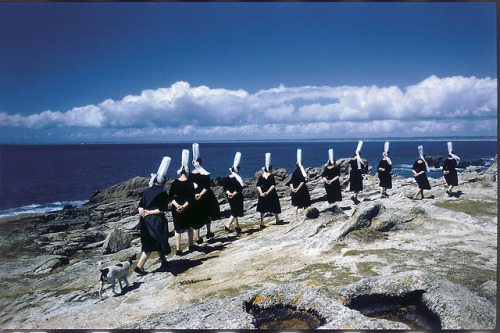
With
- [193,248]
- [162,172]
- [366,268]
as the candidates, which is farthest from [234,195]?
[366,268]

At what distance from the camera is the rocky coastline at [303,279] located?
14.8 ft

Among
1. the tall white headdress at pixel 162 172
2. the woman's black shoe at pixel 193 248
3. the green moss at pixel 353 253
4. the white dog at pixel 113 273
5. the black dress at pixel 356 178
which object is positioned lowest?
the woman's black shoe at pixel 193 248

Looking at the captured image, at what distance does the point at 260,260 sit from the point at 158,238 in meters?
2.30

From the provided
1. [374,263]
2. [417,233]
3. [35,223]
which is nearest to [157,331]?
[374,263]

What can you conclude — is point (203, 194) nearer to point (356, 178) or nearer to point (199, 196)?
point (199, 196)

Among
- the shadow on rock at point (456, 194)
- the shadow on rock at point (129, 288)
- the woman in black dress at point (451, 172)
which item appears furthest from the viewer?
the woman in black dress at point (451, 172)

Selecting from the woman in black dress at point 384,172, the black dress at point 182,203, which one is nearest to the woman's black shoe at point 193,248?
the black dress at point 182,203

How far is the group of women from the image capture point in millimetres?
6520

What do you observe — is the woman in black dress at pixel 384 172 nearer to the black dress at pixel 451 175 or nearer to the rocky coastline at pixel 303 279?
the black dress at pixel 451 175

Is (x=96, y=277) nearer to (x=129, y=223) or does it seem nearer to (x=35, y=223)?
(x=129, y=223)

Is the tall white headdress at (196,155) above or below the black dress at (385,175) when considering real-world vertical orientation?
above

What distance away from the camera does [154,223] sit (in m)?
6.55

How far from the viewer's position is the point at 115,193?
20.4m

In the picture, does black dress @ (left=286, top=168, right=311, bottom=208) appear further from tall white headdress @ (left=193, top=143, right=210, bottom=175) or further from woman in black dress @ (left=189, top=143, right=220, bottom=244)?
tall white headdress @ (left=193, top=143, right=210, bottom=175)
